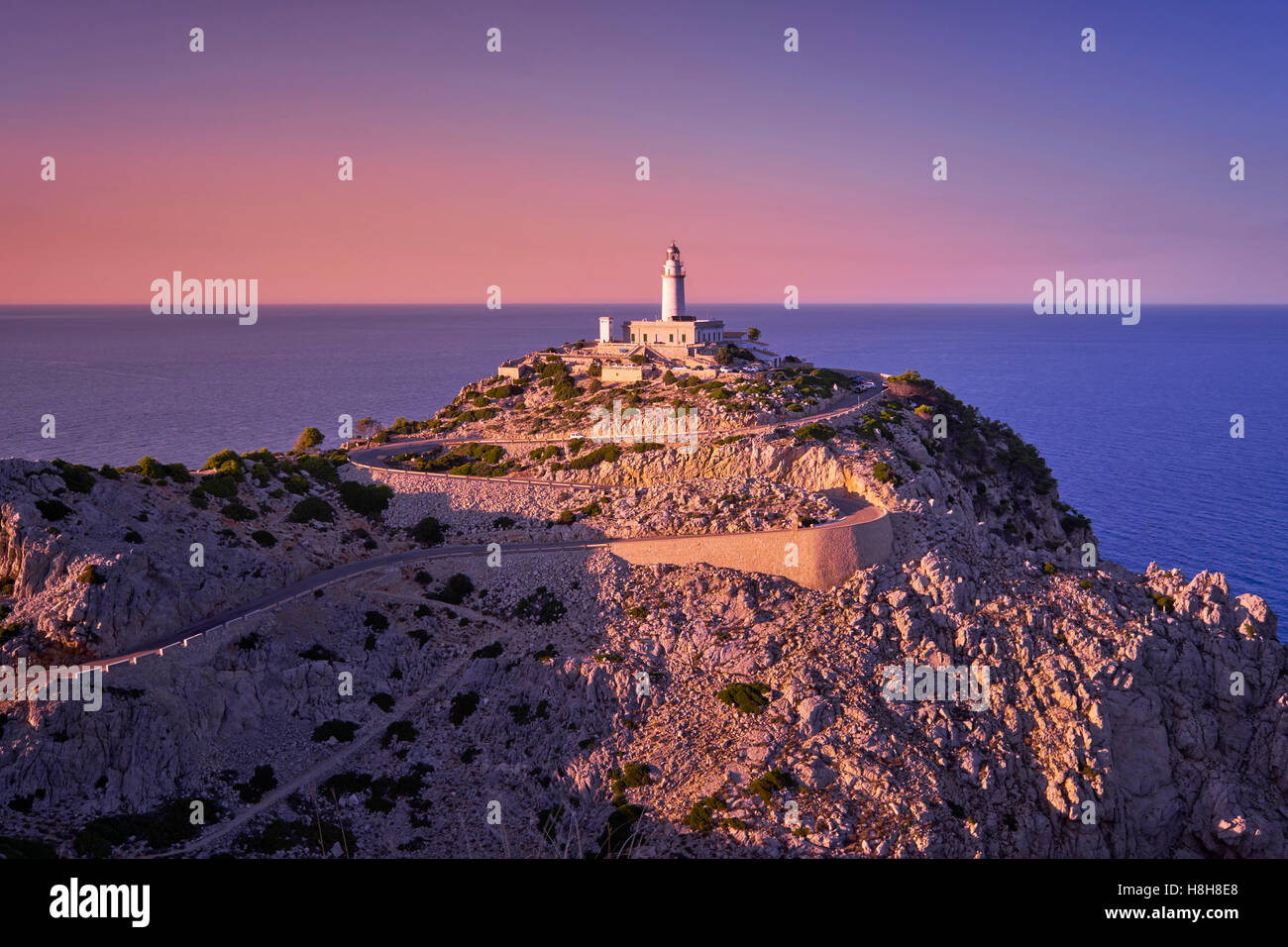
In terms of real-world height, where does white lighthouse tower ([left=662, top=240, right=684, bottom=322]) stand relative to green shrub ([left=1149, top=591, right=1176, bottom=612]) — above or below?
above

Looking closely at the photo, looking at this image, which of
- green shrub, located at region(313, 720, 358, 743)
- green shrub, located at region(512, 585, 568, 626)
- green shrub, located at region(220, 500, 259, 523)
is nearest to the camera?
green shrub, located at region(313, 720, 358, 743)

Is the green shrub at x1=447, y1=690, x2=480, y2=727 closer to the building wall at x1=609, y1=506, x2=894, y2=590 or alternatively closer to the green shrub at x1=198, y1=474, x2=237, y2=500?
the building wall at x1=609, y1=506, x2=894, y2=590

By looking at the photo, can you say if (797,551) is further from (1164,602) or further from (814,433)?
(1164,602)

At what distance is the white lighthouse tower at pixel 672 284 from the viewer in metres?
99.2

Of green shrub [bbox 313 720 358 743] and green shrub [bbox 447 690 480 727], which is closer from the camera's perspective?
green shrub [bbox 313 720 358 743]

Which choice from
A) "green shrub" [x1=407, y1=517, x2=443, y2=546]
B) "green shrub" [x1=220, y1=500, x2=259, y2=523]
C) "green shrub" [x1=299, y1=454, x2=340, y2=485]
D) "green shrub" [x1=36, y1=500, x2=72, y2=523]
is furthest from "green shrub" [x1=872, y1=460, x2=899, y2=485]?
"green shrub" [x1=36, y1=500, x2=72, y2=523]

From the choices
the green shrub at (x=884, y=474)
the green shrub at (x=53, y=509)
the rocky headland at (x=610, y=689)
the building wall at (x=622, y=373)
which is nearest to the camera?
the rocky headland at (x=610, y=689)

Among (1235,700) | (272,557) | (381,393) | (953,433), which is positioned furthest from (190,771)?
(381,393)

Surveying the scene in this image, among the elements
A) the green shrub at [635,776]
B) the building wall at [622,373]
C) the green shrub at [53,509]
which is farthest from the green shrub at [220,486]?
the building wall at [622,373]

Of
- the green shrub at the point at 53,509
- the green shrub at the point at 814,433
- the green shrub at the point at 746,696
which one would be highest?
the green shrub at the point at 814,433

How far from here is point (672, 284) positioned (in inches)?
3954

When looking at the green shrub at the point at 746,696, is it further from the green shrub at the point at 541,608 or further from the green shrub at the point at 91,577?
the green shrub at the point at 91,577

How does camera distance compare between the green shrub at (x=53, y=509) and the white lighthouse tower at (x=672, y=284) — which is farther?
the white lighthouse tower at (x=672, y=284)

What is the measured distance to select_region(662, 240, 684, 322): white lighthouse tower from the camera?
9925 centimetres
